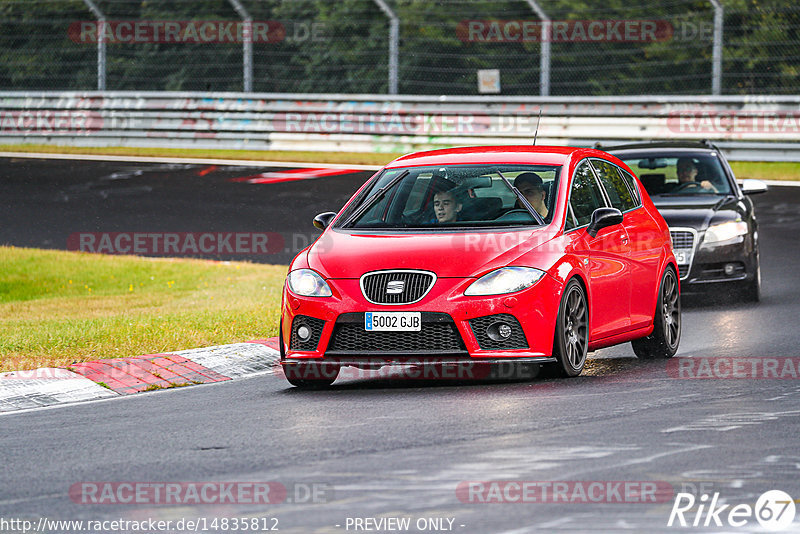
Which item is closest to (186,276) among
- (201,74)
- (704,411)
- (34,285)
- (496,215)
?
(34,285)

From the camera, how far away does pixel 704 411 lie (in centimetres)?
829

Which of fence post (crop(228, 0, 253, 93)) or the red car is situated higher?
fence post (crop(228, 0, 253, 93))

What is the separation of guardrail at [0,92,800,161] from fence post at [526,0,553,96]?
0.24 metres

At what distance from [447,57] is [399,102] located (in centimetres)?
129

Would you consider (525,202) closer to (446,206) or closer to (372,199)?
(446,206)

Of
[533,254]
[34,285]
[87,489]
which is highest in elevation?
[533,254]

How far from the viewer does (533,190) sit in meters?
10.1

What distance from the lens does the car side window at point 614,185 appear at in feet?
36.0

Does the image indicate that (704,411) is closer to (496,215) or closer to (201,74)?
(496,215)

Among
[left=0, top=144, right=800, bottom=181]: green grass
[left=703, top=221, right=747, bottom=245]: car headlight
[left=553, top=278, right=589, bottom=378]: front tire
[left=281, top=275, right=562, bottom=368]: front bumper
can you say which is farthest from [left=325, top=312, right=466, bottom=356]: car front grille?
[left=0, top=144, right=800, bottom=181]: green grass

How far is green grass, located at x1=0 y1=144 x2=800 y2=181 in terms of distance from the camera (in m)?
24.9

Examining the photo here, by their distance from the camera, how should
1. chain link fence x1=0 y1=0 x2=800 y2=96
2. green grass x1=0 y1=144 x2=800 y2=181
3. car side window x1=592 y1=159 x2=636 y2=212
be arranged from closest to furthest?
car side window x1=592 y1=159 x2=636 y2=212 → green grass x1=0 y1=144 x2=800 y2=181 → chain link fence x1=0 y1=0 x2=800 y2=96

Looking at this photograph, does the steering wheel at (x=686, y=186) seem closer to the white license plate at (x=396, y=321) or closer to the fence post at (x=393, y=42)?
the white license plate at (x=396, y=321)

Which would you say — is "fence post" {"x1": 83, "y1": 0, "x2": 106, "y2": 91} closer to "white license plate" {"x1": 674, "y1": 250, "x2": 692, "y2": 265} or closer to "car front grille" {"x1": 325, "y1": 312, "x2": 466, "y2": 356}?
"white license plate" {"x1": 674, "y1": 250, "x2": 692, "y2": 265}
